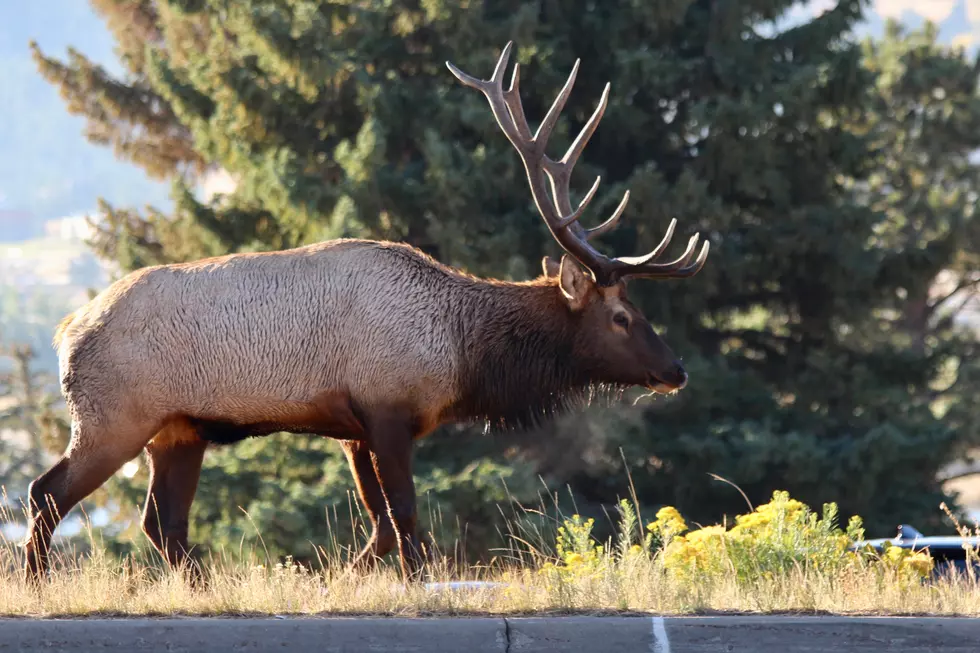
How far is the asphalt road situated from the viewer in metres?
5.77

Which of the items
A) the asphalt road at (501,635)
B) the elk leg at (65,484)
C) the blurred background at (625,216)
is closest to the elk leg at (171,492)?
the elk leg at (65,484)

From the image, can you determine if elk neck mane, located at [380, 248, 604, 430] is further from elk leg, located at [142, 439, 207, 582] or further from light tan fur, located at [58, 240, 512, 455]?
elk leg, located at [142, 439, 207, 582]

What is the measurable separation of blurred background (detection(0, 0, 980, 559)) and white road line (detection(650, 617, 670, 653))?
936cm

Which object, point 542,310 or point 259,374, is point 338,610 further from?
point 542,310

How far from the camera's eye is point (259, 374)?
8.05 m

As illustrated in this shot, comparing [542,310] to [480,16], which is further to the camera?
[480,16]

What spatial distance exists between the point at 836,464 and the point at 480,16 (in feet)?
22.0

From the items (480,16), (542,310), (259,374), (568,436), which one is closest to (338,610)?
(259,374)

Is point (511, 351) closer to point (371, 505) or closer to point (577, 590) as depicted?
point (371, 505)

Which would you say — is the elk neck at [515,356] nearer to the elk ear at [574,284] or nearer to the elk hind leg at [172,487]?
the elk ear at [574,284]

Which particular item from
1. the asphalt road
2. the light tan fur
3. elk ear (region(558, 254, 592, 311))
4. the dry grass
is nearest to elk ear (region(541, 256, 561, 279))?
elk ear (region(558, 254, 592, 311))

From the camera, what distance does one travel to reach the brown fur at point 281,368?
7.94 meters

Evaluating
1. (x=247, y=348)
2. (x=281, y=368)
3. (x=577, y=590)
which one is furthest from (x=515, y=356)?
(x=577, y=590)

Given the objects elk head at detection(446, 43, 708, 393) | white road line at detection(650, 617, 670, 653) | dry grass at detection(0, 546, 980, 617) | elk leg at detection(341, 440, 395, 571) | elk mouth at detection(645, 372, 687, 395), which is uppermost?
elk head at detection(446, 43, 708, 393)
